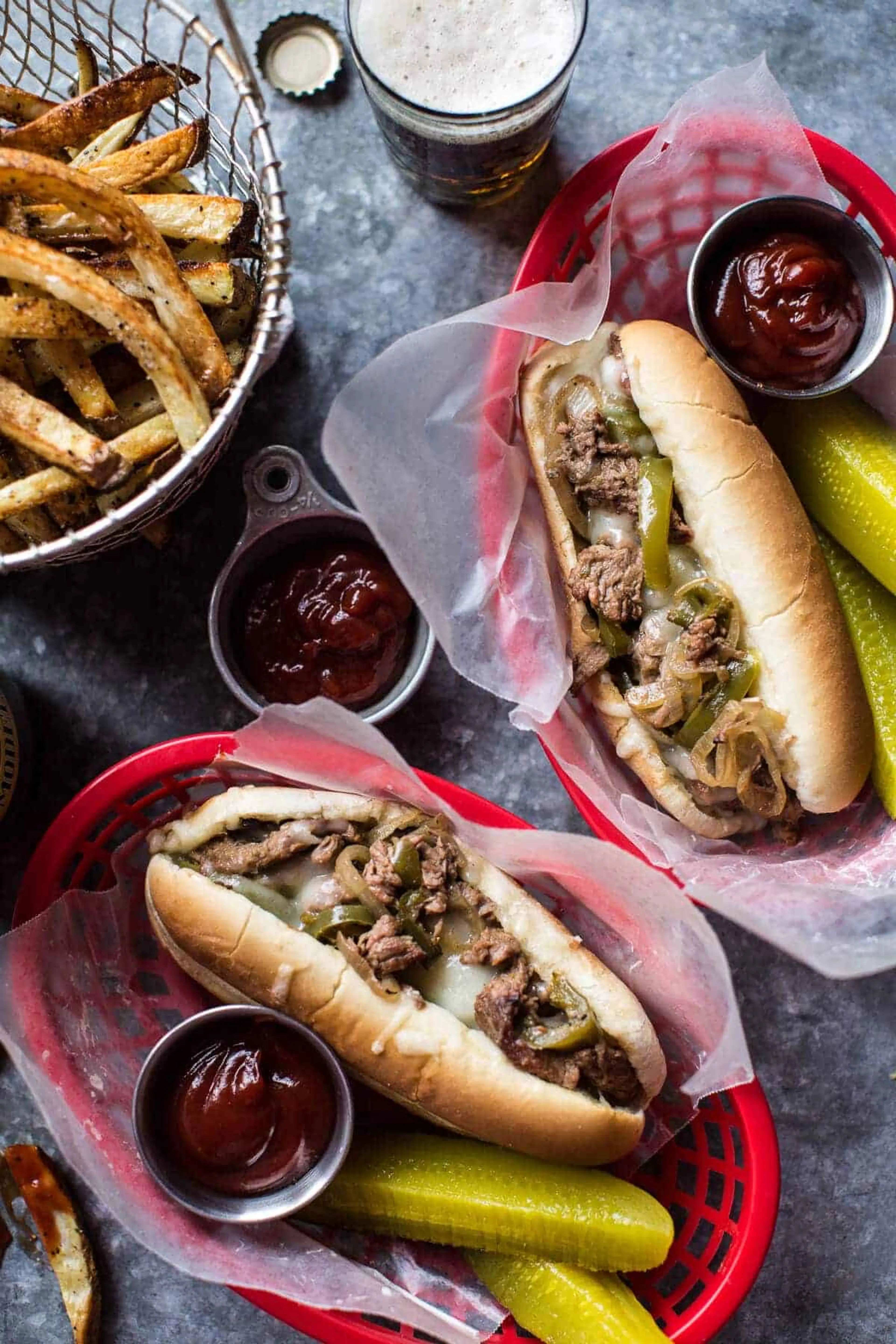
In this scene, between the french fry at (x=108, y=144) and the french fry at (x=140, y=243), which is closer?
the french fry at (x=140, y=243)

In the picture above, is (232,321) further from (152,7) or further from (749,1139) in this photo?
(749,1139)

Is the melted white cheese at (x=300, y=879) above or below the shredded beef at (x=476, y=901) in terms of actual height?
above

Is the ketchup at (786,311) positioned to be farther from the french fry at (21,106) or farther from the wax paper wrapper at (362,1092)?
the french fry at (21,106)

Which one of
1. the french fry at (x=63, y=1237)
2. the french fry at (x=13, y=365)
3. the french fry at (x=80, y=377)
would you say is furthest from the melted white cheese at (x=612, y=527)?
the french fry at (x=63, y=1237)

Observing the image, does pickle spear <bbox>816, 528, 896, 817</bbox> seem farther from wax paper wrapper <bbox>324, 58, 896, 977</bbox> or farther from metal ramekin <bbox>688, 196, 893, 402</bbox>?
metal ramekin <bbox>688, 196, 893, 402</bbox>

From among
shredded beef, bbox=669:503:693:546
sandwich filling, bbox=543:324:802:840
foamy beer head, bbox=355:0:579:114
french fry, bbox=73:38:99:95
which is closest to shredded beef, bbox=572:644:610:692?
sandwich filling, bbox=543:324:802:840

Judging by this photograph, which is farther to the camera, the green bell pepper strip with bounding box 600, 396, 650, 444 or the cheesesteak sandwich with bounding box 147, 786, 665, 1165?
the green bell pepper strip with bounding box 600, 396, 650, 444

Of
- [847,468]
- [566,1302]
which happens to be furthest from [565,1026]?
[847,468]

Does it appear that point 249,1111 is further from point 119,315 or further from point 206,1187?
point 119,315
